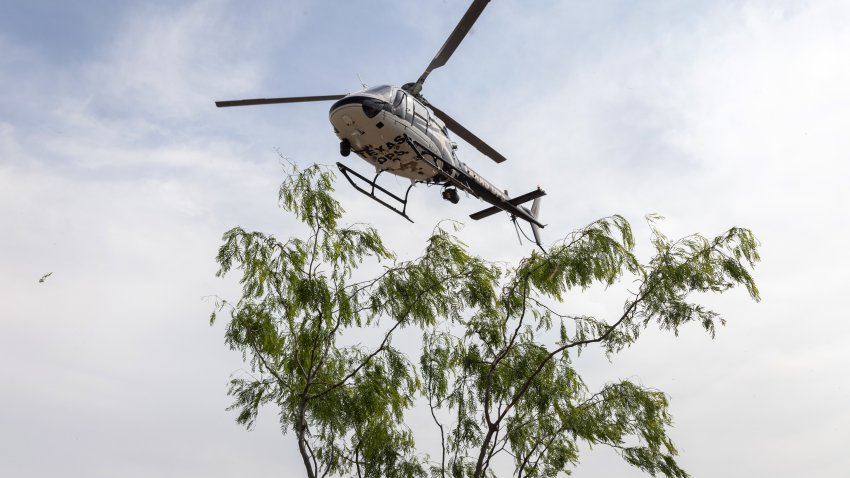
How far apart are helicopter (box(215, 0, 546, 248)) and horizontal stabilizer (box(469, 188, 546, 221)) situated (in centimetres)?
→ 2

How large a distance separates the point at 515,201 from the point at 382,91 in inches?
159

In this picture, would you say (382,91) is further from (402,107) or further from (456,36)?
(456,36)

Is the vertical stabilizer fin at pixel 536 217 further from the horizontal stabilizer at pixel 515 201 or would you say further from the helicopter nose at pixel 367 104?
the helicopter nose at pixel 367 104

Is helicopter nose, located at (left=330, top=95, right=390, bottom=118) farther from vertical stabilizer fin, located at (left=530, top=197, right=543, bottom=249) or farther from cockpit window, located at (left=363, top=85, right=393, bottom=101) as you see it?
vertical stabilizer fin, located at (left=530, top=197, right=543, bottom=249)

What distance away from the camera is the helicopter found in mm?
9977

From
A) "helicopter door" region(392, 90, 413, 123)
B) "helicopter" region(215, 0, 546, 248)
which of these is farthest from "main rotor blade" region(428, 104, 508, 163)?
"helicopter door" region(392, 90, 413, 123)

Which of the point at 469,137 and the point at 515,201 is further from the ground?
the point at 469,137

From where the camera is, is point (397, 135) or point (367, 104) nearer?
point (367, 104)

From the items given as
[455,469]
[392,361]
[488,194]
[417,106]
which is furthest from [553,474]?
[417,106]

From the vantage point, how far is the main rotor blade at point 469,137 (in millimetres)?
12820

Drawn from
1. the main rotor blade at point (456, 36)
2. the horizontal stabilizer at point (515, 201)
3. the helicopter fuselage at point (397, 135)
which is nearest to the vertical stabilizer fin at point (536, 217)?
the horizontal stabilizer at point (515, 201)

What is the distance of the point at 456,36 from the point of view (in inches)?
411

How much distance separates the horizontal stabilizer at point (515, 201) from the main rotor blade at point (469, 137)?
112cm

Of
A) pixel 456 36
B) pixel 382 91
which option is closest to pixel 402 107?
pixel 382 91
